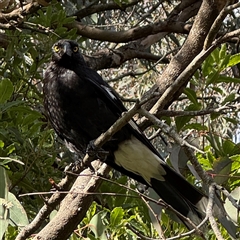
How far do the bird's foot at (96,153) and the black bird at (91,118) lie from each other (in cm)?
4

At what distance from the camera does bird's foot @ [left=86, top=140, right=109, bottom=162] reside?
73.4 inches

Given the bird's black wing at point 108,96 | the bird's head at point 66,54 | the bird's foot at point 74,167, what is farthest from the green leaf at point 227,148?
the bird's head at point 66,54

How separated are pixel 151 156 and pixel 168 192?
24 centimetres

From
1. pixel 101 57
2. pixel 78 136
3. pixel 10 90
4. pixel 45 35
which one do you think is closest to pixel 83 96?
pixel 78 136

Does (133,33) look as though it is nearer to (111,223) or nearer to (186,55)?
(186,55)

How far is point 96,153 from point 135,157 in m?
0.30

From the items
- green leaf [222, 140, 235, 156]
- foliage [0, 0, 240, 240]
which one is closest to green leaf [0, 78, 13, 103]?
foliage [0, 0, 240, 240]

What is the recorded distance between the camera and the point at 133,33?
282 cm

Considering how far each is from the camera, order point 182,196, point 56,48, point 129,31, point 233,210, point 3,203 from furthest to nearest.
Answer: point 129,31 < point 56,48 < point 182,196 < point 233,210 < point 3,203

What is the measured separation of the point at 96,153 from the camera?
1908 millimetres

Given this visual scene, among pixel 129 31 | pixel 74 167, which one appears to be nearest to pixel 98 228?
pixel 74 167

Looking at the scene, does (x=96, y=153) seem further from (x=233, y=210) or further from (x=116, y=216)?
(x=233, y=210)

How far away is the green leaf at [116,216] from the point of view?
1.78 m

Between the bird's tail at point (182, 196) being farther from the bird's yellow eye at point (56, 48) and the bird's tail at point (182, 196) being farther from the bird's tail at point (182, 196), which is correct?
the bird's yellow eye at point (56, 48)
